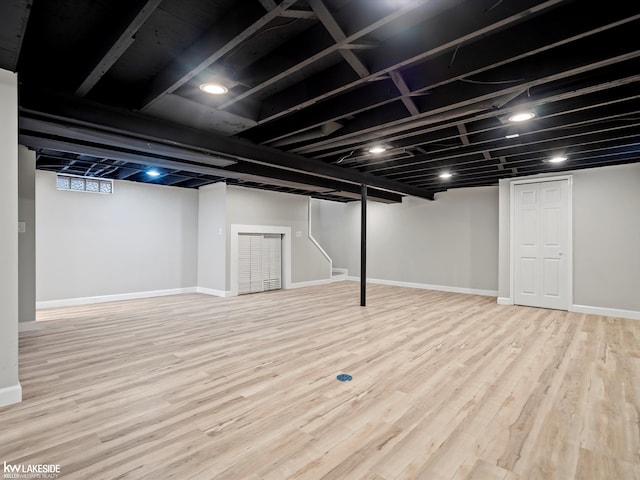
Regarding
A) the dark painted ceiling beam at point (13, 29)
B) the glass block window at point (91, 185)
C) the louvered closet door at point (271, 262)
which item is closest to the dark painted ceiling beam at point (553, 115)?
the dark painted ceiling beam at point (13, 29)

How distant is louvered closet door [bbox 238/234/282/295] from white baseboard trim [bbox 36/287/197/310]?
133cm

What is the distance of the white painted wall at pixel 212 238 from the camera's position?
7.24 meters

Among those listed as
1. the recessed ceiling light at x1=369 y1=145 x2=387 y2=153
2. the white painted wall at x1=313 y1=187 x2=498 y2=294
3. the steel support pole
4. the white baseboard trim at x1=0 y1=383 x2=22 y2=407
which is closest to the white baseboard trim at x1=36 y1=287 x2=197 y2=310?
the steel support pole

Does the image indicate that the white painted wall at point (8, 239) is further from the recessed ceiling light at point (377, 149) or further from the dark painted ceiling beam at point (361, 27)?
the recessed ceiling light at point (377, 149)

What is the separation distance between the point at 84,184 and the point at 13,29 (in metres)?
5.15

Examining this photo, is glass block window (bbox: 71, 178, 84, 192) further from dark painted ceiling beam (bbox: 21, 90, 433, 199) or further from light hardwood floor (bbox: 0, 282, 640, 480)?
dark painted ceiling beam (bbox: 21, 90, 433, 199)

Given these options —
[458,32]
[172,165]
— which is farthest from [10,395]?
[458,32]

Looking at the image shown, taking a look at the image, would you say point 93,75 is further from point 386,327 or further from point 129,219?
point 129,219

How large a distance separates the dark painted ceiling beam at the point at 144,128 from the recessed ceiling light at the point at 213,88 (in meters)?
0.98

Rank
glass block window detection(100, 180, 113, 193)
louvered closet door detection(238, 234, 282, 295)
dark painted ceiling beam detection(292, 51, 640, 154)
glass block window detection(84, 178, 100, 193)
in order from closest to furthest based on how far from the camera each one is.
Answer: dark painted ceiling beam detection(292, 51, 640, 154), glass block window detection(84, 178, 100, 193), glass block window detection(100, 180, 113, 193), louvered closet door detection(238, 234, 282, 295)

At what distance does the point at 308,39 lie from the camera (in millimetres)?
2285

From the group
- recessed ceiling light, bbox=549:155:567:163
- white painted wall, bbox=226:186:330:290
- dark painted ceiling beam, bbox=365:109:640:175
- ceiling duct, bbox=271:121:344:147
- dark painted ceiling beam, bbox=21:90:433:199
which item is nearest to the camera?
dark painted ceiling beam, bbox=21:90:433:199

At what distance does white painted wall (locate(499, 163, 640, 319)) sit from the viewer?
548cm

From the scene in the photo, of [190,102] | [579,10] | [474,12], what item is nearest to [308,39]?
[474,12]
